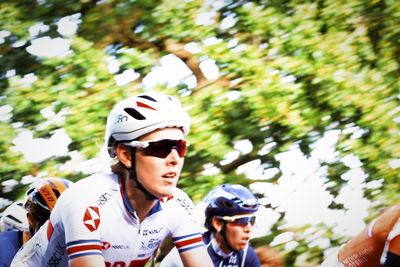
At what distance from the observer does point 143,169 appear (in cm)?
225

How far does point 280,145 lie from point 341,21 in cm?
145

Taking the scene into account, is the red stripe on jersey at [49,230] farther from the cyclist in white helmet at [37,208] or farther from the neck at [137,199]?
the cyclist in white helmet at [37,208]

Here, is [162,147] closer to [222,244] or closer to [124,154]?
[124,154]

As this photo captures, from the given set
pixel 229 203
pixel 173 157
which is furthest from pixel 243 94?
pixel 173 157

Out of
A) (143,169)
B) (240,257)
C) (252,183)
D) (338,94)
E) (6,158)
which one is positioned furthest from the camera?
(338,94)

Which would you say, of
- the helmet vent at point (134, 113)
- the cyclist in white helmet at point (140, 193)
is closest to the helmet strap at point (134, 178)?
the cyclist in white helmet at point (140, 193)

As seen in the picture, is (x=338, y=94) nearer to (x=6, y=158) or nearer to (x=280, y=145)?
(x=280, y=145)

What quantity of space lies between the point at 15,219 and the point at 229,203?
166cm

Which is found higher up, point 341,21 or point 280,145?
point 341,21

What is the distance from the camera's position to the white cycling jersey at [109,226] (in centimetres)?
198

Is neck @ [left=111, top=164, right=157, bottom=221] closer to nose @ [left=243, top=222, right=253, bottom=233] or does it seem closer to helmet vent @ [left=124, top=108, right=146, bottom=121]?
helmet vent @ [left=124, top=108, right=146, bottom=121]

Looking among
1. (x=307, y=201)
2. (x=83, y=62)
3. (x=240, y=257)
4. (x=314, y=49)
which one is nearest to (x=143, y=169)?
(x=240, y=257)

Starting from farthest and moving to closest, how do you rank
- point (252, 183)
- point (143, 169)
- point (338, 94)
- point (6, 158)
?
point (338, 94) → point (252, 183) → point (6, 158) → point (143, 169)

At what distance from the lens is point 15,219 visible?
12.6 feet
